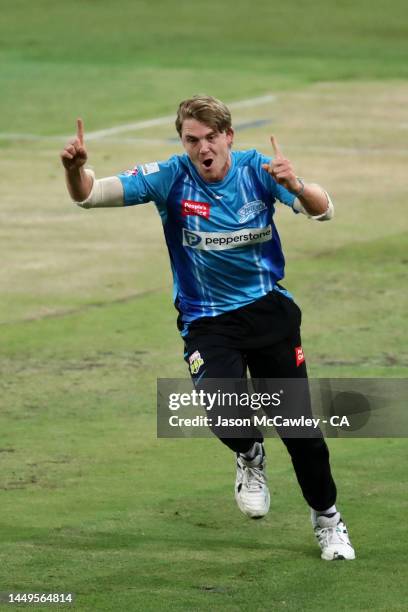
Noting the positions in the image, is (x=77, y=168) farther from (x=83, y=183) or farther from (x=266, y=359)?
(x=266, y=359)

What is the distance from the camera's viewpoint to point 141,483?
30.1 ft

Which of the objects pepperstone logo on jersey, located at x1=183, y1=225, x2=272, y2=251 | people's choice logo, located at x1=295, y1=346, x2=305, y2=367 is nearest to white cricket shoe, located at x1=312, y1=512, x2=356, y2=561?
people's choice logo, located at x1=295, y1=346, x2=305, y2=367

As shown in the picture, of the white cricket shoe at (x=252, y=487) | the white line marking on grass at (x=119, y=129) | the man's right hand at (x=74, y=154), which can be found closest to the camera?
the man's right hand at (x=74, y=154)

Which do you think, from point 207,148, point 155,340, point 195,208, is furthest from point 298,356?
point 155,340

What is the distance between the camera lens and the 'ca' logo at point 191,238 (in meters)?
7.78

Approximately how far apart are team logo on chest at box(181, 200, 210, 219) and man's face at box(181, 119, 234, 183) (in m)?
0.13

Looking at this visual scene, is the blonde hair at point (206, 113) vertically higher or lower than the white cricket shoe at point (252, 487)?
higher

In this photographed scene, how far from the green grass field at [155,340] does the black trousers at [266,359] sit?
1.51 ft

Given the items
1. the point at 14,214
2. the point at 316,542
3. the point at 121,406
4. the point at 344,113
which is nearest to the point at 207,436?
the point at 121,406

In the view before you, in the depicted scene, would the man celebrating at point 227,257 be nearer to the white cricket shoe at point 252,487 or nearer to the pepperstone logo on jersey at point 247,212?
the pepperstone logo on jersey at point 247,212

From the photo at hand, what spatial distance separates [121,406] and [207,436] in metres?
0.85

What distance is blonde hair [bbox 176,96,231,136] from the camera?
758 centimetres

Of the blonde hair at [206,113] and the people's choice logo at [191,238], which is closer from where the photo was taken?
the blonde hair at [206,113]

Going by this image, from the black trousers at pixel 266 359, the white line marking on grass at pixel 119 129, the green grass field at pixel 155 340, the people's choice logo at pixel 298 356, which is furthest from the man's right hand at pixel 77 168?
the white line marking on grass at pixel 119 129
